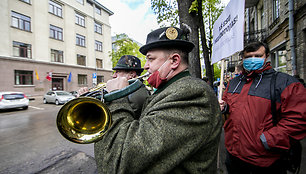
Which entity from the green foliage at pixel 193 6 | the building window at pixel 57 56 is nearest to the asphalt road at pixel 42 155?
the green foliage at pixel 193 6

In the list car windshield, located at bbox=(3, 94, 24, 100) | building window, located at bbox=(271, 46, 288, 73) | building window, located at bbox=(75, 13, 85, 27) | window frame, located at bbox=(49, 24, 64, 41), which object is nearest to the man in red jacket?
building window, located at bbox=(271, 46, 288, 73)

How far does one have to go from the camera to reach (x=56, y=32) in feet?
67.5

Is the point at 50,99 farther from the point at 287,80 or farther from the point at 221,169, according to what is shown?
the point at 287,80

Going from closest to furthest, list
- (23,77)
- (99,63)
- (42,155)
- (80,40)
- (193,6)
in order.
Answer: (193,6), (42,155), (23,77), (80,40), (99,63)

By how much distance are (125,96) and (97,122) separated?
287mm

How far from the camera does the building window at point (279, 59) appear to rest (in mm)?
8680

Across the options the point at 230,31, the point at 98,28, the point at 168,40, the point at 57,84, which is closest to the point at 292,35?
the point at 230,31

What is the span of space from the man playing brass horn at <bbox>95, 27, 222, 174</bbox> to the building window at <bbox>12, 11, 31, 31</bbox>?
74.7ft

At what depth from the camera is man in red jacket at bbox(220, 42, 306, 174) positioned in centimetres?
164

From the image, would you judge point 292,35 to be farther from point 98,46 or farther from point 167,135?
point 98,46

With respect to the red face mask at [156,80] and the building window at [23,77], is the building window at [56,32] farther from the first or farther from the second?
the red face mask at [156,80]

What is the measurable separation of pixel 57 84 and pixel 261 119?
23728 mm

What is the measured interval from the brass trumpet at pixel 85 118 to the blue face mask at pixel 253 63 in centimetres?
170

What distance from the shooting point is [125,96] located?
3.67ft
